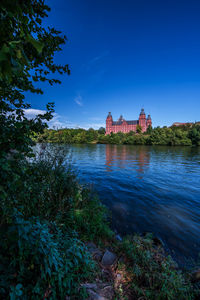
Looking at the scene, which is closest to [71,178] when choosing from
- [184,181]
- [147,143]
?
[184,181]

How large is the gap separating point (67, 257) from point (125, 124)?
137m

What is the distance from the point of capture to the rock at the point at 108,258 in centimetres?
268

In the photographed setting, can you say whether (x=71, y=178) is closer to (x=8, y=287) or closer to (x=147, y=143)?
(x=8, y=287)

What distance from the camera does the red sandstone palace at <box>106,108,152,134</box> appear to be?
123806 millimetres

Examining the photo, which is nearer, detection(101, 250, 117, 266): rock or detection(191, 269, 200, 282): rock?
detection(191, 269, 200, 282): rock

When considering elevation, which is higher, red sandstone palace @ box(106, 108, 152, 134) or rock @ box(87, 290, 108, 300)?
red sandstone palace @ box(106, 108, 152, 134)

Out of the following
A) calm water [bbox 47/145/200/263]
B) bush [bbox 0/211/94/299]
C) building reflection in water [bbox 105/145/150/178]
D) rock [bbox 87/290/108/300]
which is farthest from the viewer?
building reflection in water [bbox 105/145/150/178]

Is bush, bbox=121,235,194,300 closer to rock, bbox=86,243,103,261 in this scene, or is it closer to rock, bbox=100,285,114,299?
rock, bbox=100,285,114,299

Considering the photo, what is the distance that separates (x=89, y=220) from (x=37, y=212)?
64.5 inches

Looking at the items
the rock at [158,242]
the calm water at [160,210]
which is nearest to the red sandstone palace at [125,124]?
the calm water at [160,210]

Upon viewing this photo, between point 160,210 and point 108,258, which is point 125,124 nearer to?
point 160,210

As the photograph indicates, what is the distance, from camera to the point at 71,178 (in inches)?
167

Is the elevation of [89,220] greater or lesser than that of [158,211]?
greater

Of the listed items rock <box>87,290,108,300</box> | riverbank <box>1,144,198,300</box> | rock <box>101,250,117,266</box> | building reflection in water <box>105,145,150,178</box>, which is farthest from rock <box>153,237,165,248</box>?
building reflection in water <box>105,145,150,178</box>
